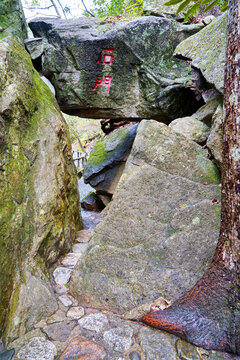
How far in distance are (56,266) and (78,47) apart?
5180 millimetres

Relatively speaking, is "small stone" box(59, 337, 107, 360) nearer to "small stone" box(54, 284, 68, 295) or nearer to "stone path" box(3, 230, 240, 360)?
"stone path" box(3, 230, 240, 360)

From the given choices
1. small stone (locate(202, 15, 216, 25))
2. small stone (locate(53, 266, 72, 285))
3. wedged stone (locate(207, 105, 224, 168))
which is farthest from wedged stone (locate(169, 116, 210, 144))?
small stone (locate(53, 266, 72, 285))

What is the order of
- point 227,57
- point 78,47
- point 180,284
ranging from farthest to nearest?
point 78,47
point 180,284
point 227,57

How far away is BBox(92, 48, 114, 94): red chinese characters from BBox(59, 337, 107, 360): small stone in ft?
18.0

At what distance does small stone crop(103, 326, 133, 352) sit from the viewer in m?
2.03

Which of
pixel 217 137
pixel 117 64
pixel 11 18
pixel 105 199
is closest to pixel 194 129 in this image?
pixel 217 137

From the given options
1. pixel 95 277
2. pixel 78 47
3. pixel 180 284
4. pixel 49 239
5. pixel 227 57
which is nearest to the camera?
pixel 227 57

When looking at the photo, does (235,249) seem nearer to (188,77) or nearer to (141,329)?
(141,329)

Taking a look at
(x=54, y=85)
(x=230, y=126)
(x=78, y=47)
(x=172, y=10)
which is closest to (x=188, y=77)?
(x=172, y=10)

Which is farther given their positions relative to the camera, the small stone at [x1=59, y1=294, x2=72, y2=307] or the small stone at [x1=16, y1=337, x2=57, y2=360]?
the small stone at [x1=59, y1=294, x2=72, y2=307]

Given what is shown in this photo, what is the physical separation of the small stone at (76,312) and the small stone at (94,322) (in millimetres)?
81

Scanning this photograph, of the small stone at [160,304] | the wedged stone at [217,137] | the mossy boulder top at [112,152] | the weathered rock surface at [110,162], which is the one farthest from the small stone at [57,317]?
the mossy boulder top at [112,152]

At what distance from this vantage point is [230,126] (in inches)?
87.6

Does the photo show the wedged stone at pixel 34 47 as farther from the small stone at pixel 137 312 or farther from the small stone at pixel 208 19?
the small stone at pixel 137 312
